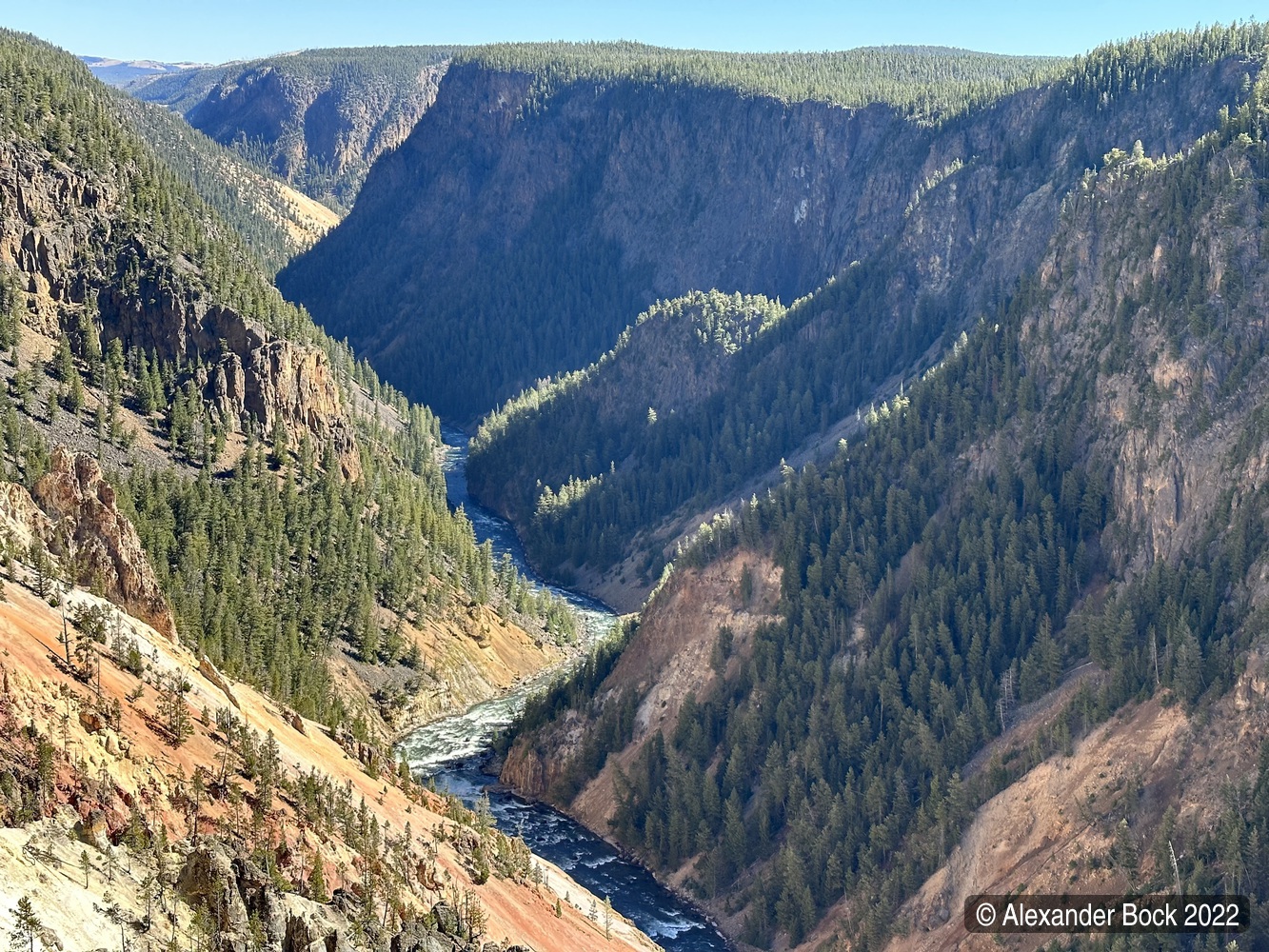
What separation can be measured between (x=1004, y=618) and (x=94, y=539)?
8371cm

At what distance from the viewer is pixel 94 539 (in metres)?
136

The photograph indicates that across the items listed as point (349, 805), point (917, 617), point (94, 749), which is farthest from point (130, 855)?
point (917, 617)

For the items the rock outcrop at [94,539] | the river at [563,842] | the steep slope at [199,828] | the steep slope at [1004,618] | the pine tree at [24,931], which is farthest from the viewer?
the river at [563,842]

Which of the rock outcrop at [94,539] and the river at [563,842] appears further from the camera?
the river at [563,842]

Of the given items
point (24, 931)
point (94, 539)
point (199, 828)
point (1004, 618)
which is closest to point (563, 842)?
point (1004, 618)

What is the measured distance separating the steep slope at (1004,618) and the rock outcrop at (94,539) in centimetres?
5501

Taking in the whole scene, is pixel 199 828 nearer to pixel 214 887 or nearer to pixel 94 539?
pixel 214 887

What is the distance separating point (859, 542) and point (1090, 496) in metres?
28.1

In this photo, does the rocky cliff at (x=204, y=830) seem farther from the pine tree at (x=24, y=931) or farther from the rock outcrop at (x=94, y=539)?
the rock outcrop at (x=94, y=539)

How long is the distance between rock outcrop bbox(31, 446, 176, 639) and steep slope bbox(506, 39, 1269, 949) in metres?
55.0

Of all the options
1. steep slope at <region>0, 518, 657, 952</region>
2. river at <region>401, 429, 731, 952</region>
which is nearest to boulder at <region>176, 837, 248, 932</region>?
steep slope at <region>0, 518, 657, 952</region>

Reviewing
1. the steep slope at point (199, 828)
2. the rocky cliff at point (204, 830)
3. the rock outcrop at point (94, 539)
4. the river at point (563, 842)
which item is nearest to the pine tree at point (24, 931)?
the steep slope at point (199, 828)

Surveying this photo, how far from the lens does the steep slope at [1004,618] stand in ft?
433

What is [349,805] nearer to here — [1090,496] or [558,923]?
[558,923]
